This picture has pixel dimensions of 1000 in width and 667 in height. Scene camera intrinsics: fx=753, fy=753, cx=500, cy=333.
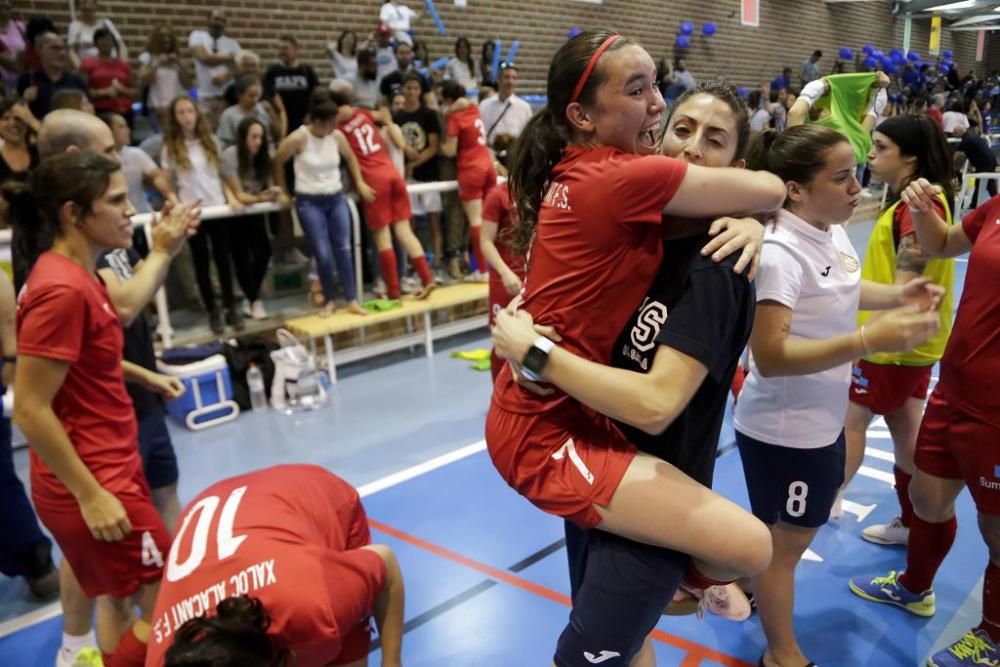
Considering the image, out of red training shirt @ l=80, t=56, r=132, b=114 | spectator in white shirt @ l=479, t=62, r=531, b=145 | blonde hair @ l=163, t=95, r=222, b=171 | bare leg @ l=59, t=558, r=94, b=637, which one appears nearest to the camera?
bare leg @ l=59, t=558, r=94, b=637

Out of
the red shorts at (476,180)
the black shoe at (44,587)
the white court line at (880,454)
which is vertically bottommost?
the white court line at (880,454)

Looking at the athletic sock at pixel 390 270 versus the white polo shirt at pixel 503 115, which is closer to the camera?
the athletic sock at pixel 390 270

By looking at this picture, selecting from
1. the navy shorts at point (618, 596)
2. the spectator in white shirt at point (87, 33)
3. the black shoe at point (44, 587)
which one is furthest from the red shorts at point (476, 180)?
the navy shorts at point (618, 596)

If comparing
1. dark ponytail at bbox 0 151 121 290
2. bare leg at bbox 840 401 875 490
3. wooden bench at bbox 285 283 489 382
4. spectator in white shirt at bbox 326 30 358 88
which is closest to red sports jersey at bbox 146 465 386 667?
dark ponytail at bbox 0 151 121 290

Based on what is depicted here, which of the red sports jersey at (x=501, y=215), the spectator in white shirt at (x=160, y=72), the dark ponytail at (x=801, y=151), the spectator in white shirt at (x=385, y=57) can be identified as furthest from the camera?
the spectator in white shirt at (x=385, y=57)

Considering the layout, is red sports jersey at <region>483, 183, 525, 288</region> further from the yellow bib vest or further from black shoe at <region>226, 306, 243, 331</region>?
black shoe at <region>226, 306, 243, 331</region>

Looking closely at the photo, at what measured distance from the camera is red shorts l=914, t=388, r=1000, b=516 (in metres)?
2.23

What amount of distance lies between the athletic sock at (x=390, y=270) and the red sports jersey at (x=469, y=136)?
3.79 feet

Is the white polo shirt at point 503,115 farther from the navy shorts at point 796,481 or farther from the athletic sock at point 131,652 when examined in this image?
the athletic sock at point 131,652

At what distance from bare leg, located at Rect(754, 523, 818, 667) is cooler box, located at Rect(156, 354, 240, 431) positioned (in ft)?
12.6

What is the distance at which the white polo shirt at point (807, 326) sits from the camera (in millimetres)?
2010

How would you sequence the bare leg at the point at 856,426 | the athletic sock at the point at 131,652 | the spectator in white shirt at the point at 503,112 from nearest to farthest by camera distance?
1. the athletic sock at the point at 131,652
2. the bare leg at the point at 856,426
3. the spectator in white shirt at the point at 503,112

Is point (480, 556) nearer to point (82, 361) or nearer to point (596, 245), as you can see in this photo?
point (82, 361)

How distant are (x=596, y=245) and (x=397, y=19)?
29.3 ft
